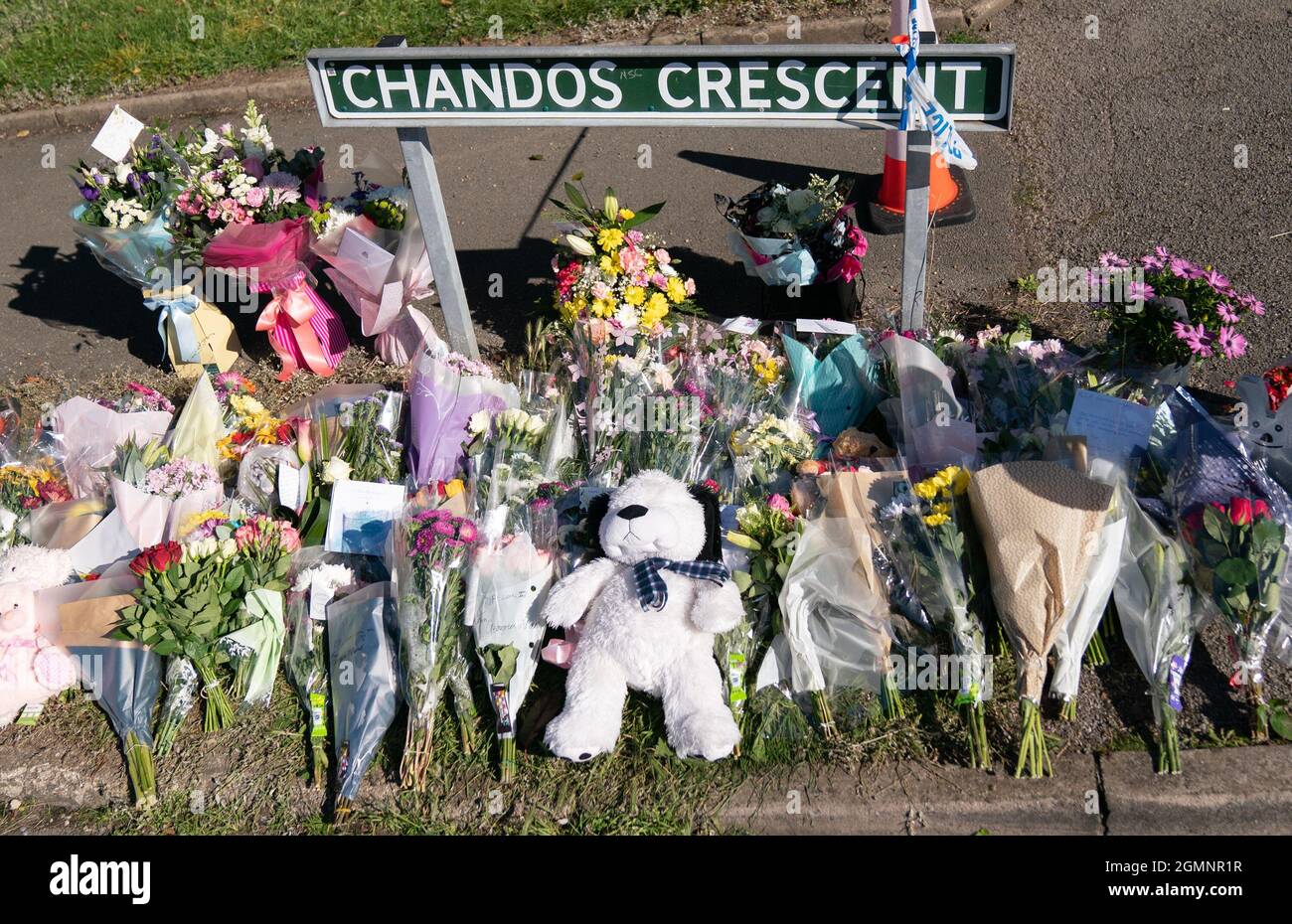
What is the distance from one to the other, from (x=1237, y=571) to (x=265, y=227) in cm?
396

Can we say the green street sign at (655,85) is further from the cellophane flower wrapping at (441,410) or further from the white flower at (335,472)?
the white flower at (335,472)

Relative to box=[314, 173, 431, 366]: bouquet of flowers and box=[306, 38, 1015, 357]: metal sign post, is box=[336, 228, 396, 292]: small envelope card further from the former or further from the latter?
box=[306, 38, 1015, 357]: metal sign post

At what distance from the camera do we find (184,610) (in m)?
3.46

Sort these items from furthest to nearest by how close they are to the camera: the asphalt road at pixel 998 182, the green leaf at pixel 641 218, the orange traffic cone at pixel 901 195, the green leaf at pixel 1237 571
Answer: the orange traffic cone at pixel 901 195 → the asphalt road at pixel 998 182 → the green leaf at pixel 641 218 → the green leaf at pixel 1237 571

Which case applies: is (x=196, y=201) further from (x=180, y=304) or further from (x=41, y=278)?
(x=41, y=278)

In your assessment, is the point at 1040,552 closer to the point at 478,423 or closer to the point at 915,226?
the point at 915,226

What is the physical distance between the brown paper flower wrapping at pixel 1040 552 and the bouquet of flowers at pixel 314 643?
219 cm

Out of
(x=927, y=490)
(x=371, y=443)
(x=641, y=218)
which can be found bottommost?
(x=927, y=490)

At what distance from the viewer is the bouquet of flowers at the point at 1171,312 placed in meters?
3.81

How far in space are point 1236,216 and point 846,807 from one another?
3.69m

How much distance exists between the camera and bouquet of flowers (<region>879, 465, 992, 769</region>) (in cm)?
323

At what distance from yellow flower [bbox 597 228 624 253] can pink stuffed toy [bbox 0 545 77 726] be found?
2469mm

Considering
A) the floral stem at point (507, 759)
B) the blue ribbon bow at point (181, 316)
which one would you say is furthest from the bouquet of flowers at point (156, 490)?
the floral stem at point (507, 759)

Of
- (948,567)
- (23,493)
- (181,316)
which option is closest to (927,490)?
(948,567)
